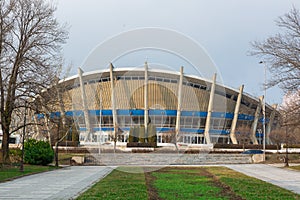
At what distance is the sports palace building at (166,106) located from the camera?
7450 centimetres

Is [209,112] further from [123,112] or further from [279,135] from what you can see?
[123,112]

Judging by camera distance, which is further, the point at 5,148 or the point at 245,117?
the point at 245,117

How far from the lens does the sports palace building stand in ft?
244

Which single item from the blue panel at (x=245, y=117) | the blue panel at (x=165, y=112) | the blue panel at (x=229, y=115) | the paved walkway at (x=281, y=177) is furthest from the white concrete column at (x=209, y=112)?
the paved walkway at (x=281, y=177)

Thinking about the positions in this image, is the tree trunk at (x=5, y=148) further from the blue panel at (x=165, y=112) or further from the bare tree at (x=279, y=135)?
the bare tree at (x=279, y=135)

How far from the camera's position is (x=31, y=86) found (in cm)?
2664

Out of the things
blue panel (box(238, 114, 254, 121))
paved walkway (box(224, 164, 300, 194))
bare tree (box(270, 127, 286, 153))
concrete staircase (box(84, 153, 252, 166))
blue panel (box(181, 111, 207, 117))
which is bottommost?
concrete staircase (box(84, 153, 252, 166))

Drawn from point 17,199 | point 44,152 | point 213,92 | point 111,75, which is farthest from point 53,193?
point 213,92

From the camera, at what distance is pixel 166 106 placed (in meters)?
78.6

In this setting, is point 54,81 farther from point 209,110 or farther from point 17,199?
point 209,110

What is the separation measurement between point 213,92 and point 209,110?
12.3ft

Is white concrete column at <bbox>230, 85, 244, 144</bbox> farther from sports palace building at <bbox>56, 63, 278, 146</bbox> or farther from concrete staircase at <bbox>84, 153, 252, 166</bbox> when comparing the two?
concrete staircase at <bbox>84, 153, 252, 166</bbox>

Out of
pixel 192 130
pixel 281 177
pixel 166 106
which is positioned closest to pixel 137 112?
pixel 166 106

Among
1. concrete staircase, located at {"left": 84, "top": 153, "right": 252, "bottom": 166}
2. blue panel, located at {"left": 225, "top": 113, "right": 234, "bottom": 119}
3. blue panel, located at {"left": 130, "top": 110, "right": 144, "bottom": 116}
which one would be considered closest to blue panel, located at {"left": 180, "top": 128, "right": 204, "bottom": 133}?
blue panel, located at {"left": 225, "top": 113, "right": 234, "bottom": 119}
